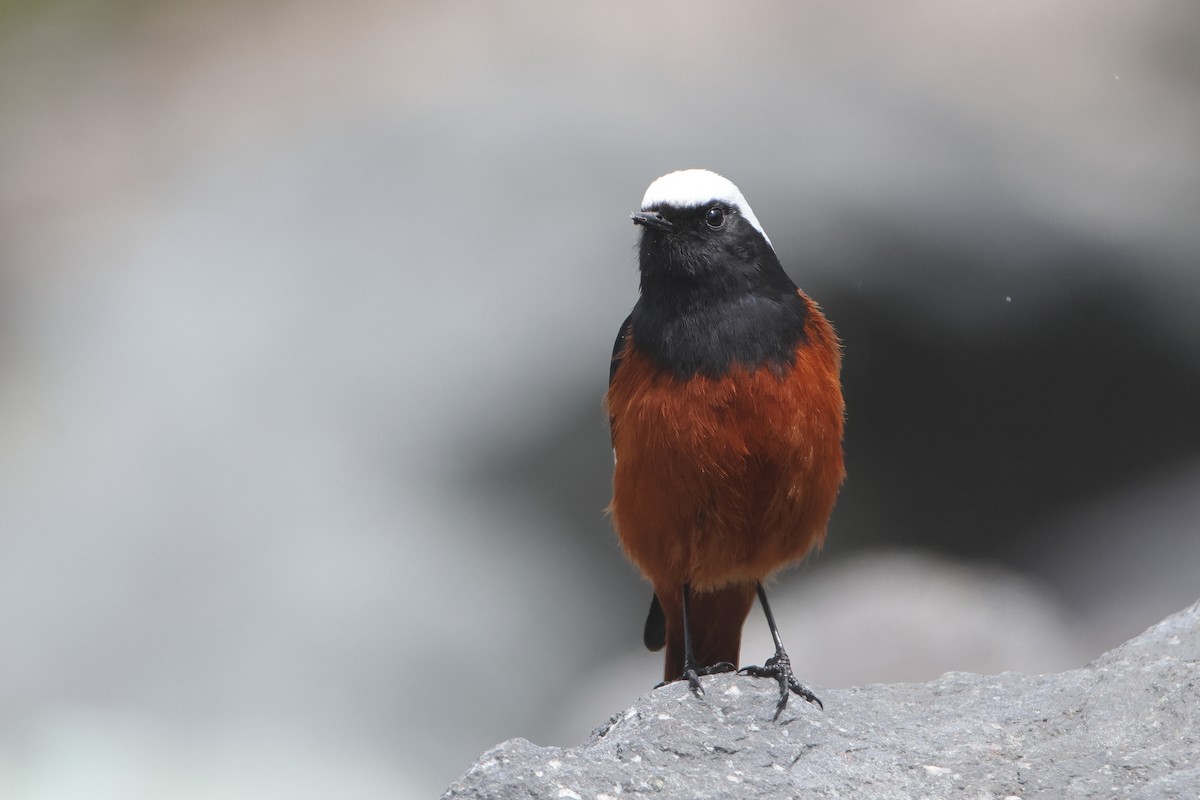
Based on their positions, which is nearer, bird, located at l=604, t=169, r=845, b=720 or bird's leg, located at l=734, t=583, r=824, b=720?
bird's leg, located at l=734, t=583, r=824, b=720

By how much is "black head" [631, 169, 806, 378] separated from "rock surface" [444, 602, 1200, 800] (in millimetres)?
1208

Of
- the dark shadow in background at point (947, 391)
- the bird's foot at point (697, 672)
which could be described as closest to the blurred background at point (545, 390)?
the dark shadow in background at point (947, 391)

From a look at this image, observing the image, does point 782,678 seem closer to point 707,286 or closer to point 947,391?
point 707,286

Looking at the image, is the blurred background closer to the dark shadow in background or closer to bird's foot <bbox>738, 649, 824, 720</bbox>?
the dark shadow in background

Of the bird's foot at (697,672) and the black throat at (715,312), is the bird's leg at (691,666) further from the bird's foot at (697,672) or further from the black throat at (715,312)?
the black throat at (715,312)

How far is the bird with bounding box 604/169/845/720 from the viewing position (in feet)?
16.7

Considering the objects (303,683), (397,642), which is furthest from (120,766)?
(397,642)

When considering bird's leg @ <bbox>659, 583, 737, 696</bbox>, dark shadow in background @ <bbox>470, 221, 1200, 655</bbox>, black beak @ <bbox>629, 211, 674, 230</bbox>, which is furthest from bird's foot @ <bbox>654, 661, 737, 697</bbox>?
dark shadow in background @ <bbox>470, 221, 1200, 655</bbox>

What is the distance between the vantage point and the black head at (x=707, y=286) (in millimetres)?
5164

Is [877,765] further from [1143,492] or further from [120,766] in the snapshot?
[1143,492]

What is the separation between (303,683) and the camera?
8930mm

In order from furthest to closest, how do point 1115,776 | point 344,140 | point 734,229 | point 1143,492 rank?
point 344,140
point 1143,492
point 734,229
point 1115,776

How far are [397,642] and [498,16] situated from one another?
5.69 m

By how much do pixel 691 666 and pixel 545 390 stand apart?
477cm
